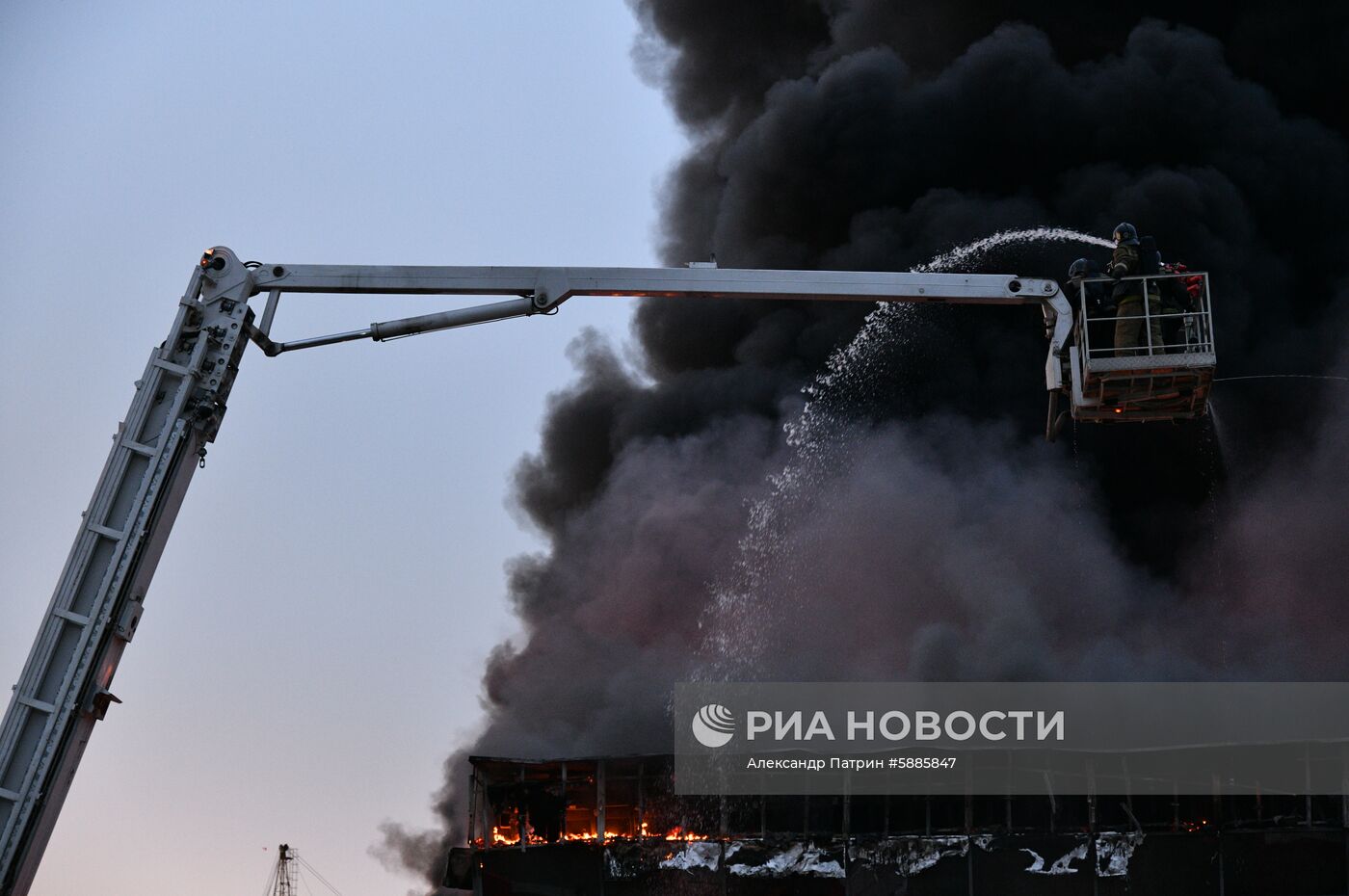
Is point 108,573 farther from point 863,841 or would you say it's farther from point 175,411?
point 863,841

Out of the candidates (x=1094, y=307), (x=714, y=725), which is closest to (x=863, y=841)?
(x=714, y=725)

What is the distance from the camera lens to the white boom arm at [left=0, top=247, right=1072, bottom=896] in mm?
12711

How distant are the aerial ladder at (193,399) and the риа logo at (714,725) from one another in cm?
1411

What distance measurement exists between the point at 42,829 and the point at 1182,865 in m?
18.4

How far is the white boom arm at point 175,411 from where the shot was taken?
1271 cm

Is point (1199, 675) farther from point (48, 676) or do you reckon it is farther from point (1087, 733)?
point (48, 676)

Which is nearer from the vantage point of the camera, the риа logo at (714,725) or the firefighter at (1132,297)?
the firefighter at (1132,297)

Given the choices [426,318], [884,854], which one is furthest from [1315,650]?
[426,318]

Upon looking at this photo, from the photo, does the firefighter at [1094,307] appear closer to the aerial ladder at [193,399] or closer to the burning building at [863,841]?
the aerial ladder at [193,399]

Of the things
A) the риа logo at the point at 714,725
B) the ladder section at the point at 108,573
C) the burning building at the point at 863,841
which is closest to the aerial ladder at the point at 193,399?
the ladder section at the point at 108,573

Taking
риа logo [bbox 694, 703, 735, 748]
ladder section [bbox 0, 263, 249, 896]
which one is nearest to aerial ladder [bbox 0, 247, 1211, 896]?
ladder section [bbox 0, 263, 249, 896]

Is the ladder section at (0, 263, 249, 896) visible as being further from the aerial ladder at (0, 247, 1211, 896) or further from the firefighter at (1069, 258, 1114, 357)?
the firefighter at (1069, 258, 1114, 357)

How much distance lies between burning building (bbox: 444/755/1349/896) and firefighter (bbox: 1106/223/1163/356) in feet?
43.1

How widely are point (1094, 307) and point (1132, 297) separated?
0.35 m
